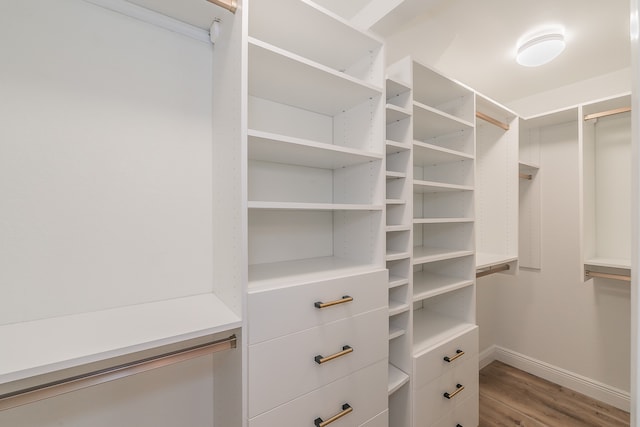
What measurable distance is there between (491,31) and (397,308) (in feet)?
5.79

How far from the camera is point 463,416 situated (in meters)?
1.69

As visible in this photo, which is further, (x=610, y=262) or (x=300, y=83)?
(x=610, y=262)

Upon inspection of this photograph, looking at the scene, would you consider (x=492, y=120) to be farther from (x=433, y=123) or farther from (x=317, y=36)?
(x=317, y=36)

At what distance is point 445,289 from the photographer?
1.65 metres

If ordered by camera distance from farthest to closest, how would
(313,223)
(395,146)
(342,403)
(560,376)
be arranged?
(560,376) → (313,223) → (395,146) → (342,403)

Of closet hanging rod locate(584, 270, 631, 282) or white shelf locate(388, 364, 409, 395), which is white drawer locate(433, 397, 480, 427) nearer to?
white shelf locate(388, 364, 409, 395)

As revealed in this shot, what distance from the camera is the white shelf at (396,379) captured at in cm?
135

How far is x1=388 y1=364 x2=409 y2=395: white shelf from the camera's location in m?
1.35

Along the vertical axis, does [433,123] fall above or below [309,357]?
above

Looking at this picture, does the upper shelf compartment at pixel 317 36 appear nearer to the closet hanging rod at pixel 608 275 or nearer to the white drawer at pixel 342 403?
the white drawer at pixel 342 403

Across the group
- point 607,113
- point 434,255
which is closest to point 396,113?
point 434,255

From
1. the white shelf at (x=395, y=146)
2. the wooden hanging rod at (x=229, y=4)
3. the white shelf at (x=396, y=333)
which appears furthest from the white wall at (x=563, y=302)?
the wooden hanging rod at (x=229, y=4)

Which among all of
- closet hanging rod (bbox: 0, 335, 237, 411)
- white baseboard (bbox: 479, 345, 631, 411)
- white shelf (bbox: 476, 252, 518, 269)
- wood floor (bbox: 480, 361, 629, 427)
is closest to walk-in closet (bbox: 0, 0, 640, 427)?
closet hanging rod (bbox: 0, 335, 237, 411)

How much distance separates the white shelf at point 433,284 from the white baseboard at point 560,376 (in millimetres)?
1417
